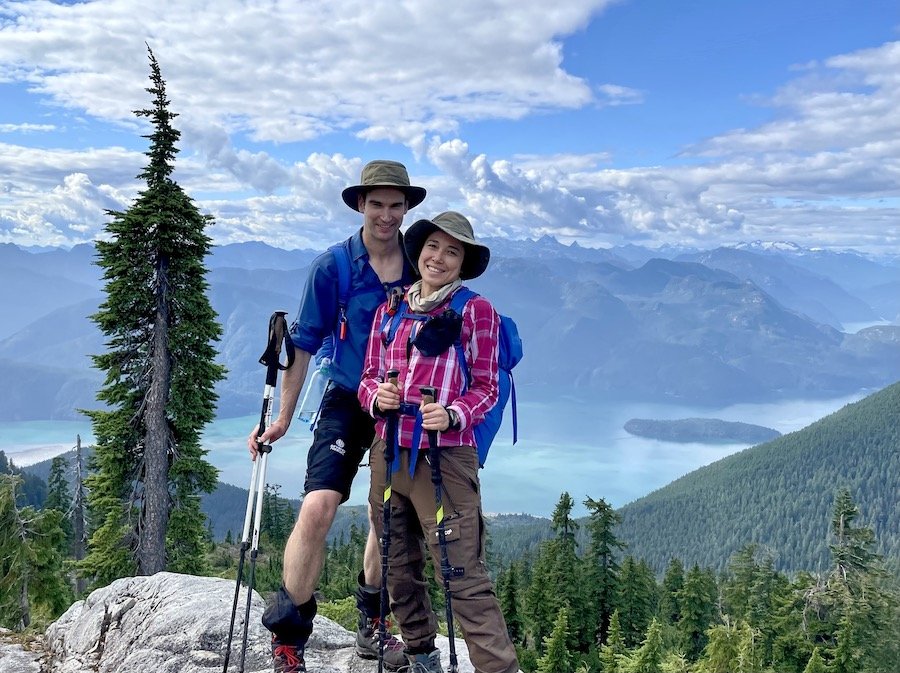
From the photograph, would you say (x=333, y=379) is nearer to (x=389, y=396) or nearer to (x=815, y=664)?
(x=389, y=396)

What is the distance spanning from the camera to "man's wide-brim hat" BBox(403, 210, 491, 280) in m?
4.61

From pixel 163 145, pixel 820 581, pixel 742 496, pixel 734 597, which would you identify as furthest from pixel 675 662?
pixel 742 496

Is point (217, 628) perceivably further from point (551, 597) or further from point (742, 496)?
point (742, 496)

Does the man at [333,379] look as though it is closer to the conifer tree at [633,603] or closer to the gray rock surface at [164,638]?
the gray rock surface at [164,638]

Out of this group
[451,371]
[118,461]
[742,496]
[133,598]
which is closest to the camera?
[451,371]

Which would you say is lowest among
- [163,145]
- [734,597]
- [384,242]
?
[734,597]

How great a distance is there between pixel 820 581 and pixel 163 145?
37840mm

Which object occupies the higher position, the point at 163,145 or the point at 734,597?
the point at 163,145

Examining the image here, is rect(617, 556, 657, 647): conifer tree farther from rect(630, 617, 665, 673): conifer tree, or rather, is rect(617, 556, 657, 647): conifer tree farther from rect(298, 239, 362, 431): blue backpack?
rect(298, 239, 362, 431): blue backpack

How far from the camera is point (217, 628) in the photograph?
6.66m

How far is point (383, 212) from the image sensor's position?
5.20 meters

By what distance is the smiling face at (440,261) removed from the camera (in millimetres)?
4645

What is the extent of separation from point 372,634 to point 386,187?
420 cm

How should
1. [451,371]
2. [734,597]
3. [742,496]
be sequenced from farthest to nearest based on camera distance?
1. [742,496]
2. [734,597]
3. [451,371]
